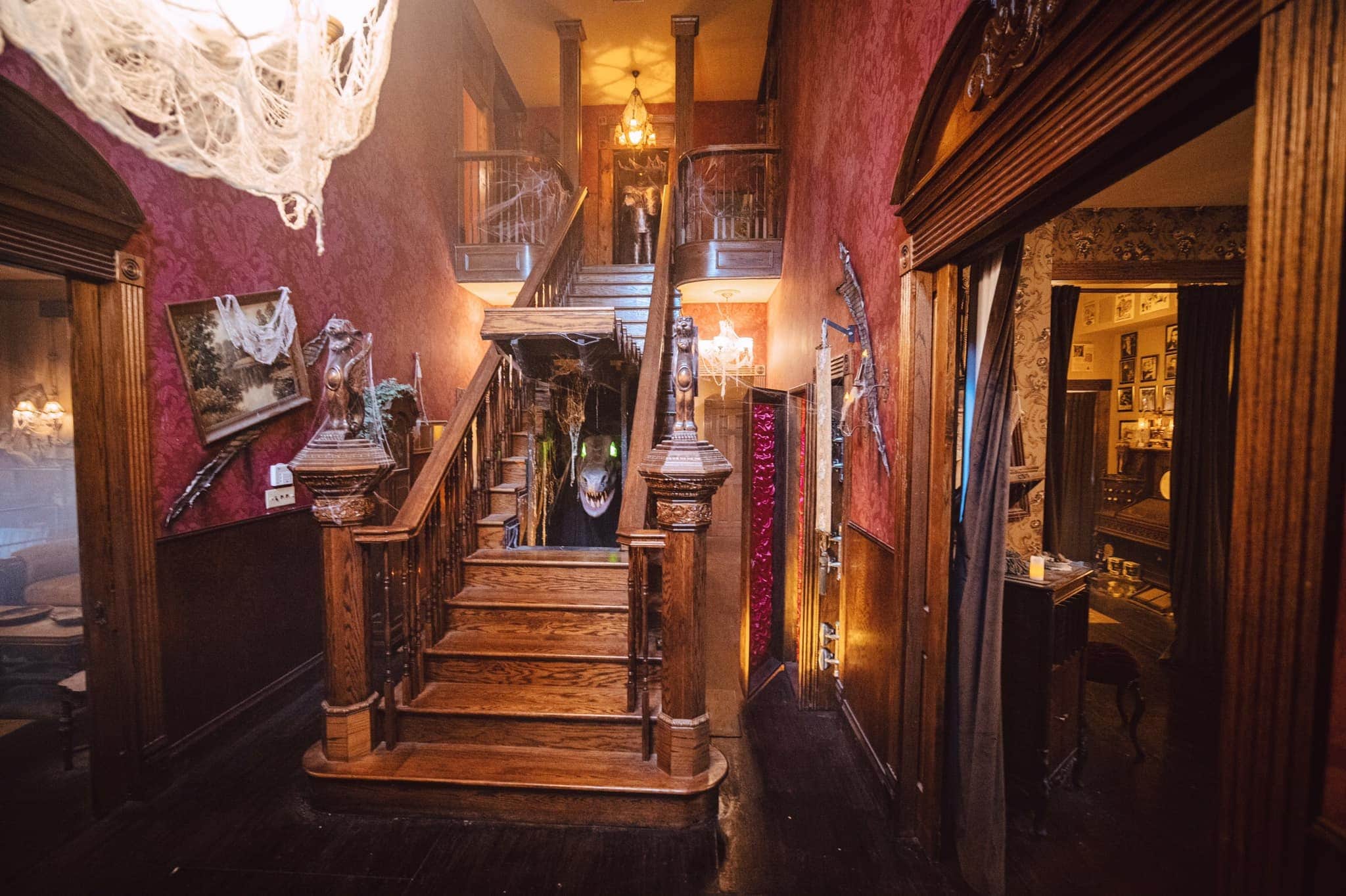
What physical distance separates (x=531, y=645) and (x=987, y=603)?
2.06m

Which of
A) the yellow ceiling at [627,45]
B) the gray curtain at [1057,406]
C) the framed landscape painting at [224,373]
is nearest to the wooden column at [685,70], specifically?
the yellow ceiling at [627,45]

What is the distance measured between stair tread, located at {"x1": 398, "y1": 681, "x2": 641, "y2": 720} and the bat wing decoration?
1.65 metres

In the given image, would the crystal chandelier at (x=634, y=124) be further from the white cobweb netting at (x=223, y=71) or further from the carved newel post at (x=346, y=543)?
the carved newel post at (x=346, y=543)

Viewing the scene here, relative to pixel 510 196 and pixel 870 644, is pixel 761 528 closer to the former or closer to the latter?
pixel 870 644

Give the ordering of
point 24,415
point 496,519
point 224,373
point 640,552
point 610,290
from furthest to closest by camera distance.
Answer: point 610,290 < point 24,415 < point 496,519 < point 224,373 < point 640,552

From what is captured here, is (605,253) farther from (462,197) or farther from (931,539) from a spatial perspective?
(931,539)

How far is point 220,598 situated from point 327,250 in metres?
2.37

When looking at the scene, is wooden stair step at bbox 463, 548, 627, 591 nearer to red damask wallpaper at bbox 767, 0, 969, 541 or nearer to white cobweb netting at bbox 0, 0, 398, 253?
red damask wallpaper at bbox 767, 0, 969, 541

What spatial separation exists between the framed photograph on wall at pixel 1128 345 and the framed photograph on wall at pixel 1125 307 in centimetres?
32

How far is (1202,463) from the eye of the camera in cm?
397

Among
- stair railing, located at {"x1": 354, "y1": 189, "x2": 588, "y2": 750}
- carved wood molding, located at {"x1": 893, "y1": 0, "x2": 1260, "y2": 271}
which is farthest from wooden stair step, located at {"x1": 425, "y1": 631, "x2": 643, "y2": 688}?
carved wood molding, located at {"x1": 893, "y1": 0, "x2": 1260, "y2": 271}

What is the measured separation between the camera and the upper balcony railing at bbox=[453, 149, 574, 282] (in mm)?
5824

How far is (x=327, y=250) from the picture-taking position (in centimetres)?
375

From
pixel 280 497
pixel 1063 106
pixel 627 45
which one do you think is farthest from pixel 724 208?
pixel 1063 106
